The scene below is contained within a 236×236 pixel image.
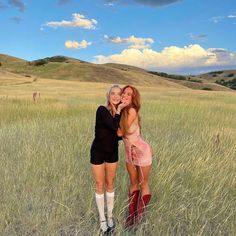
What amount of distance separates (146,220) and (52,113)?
11.1 m

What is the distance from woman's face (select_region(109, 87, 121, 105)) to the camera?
16.2ft

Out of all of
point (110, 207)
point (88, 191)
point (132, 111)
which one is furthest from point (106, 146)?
point (88, 191)

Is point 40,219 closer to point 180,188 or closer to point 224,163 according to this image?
point 180,188

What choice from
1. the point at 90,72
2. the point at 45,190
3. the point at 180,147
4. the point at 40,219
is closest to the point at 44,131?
the point at 180,147

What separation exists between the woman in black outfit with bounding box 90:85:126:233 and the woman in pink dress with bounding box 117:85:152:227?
11 centimetres

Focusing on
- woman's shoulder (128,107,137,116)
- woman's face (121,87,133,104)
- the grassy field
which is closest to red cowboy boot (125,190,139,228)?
the grassy field

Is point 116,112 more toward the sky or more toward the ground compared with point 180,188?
more toward the sky

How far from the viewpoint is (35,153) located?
7.62 meters

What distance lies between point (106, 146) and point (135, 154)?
42 cm

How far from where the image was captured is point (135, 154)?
510 centimetres

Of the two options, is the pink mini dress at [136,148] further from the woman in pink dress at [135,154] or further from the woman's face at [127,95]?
the woman's face at [127,95]

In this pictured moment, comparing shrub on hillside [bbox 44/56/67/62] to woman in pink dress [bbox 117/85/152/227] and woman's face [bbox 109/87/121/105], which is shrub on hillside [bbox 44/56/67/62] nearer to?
woman in pink dress [bbox 117/85/152/227]

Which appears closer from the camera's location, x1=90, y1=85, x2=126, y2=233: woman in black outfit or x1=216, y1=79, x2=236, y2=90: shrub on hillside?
x1=90, y1=85, x2=126, y2=233: woman in black outfit

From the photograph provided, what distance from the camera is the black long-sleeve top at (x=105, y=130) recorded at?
15.8 ft
